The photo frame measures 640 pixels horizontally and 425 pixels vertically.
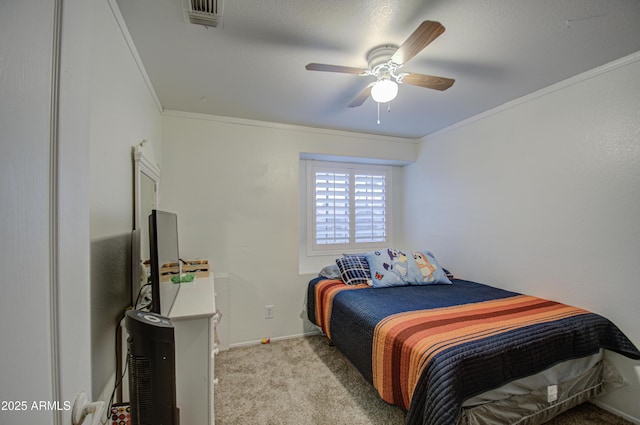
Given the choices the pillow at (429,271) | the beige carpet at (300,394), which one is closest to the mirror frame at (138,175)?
the beige carpet at (300,394)

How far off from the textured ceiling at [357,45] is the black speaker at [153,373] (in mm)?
1475

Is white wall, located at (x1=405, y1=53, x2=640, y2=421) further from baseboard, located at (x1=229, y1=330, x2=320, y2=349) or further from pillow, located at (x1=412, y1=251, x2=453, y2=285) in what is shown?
baseboard, located at (x1=229, y1=330, x2=320, y2=349)

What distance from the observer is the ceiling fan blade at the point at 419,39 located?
47.5 inches

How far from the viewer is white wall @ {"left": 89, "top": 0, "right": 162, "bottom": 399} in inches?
41.6

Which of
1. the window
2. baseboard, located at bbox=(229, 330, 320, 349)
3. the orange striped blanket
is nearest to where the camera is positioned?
the orange striped blanket

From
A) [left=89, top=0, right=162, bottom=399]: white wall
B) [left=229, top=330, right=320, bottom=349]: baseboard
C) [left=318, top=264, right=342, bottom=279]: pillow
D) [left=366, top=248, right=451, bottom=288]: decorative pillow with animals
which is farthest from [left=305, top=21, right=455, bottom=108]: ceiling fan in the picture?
[left=229, top=330, right=320, bottom=349]: baseboard

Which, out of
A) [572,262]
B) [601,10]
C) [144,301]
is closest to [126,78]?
[144,301]

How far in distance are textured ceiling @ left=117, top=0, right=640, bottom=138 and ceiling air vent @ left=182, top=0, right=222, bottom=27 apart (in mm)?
72

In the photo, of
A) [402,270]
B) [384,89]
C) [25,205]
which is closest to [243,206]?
[402,270]

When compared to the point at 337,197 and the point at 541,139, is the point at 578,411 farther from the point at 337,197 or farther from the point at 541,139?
the point at 337,197

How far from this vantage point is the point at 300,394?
2.07 m

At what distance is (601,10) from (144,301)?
2.83 metres

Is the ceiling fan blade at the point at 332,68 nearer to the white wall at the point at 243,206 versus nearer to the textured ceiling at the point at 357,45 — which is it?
the textured ceiling at the point at 357,45

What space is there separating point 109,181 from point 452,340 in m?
1.90
